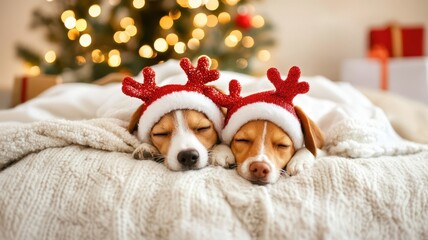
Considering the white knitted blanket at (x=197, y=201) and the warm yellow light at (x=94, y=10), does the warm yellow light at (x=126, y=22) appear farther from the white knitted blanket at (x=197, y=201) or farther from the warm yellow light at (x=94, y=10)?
the white knitted blanket at (x=197, y=201)

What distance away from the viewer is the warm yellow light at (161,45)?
9.59 feet

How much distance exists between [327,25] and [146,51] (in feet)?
8.36

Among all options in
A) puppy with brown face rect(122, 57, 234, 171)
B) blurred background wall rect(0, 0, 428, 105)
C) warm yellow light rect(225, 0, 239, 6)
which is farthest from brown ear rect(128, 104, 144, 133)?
blurred background wall rect(0, 0, 428, 105)

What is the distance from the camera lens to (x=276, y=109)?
3.75ft

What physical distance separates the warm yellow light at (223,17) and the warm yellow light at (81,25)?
3.41 feet

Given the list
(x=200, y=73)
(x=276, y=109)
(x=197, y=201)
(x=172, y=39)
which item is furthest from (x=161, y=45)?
(x=197, y=201)

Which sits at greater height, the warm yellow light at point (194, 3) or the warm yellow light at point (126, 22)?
the warm yellow light at point (194, 3)

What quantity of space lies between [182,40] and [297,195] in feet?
7.27

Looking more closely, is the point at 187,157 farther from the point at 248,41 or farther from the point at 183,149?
the point at 248,41

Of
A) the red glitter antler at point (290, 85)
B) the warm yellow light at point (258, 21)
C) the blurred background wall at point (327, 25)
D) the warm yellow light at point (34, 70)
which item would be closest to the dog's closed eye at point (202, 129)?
the red glitter antler at point (290, 85)

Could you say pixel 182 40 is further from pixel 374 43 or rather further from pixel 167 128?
pixel 374 43

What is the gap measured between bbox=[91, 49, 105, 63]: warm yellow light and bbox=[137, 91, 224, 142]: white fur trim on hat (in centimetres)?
195

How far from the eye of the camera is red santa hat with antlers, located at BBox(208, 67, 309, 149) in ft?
3.75

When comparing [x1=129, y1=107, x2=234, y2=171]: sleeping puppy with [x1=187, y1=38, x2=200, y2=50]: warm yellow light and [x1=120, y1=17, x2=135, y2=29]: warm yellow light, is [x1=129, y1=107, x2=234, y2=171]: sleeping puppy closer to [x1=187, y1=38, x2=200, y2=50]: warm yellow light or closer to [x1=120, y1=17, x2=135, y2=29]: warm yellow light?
[x1=187, y1=38, x2=200, y2=50]: warm yellow light
